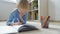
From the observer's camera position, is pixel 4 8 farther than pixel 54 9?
Yes

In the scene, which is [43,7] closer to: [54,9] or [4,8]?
[54,9]

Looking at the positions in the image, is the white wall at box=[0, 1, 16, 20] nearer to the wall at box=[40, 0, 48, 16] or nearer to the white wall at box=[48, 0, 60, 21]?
the wall at box=[40, 0, 48, 16]

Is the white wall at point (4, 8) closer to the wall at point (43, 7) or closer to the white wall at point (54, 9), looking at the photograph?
the wall at point (43, 7)

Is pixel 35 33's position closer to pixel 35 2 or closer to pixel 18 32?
pixel 18 32

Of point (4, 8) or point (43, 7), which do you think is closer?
point (43, 7)

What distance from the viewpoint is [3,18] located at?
3.24 metres

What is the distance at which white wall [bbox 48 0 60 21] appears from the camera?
8.98 ft

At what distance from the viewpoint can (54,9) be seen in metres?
2.78

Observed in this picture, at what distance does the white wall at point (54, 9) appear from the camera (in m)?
2.74

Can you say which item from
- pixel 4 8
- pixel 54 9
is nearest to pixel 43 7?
pixel 54 9

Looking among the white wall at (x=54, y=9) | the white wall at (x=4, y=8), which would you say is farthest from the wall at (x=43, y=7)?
the white wall at (x=4, y=8)

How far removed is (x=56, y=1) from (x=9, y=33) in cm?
182

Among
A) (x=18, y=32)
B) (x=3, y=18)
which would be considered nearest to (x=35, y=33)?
(x=18, y=32)

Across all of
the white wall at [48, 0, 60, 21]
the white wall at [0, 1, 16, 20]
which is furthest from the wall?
the white wall at [0, 1, 16, 20]
